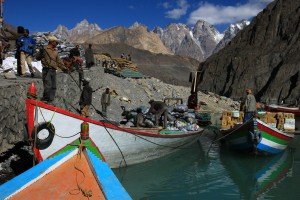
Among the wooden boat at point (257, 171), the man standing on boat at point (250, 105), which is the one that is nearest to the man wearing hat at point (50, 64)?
the wooden boat at point (257, 171)

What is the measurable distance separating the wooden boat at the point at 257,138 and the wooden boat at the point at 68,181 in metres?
7.94

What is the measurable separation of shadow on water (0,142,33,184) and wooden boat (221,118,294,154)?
769 cm

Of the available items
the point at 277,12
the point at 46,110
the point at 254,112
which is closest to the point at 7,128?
the point at 46,110

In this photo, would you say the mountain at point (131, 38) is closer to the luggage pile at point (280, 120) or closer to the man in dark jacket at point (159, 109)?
the luggage pile at point (280, 120)

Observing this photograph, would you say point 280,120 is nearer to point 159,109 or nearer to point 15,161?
point 159,109

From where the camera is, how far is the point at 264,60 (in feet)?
211

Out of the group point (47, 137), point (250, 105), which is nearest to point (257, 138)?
point (250, 105)

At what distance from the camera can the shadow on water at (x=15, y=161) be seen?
8.65 meters

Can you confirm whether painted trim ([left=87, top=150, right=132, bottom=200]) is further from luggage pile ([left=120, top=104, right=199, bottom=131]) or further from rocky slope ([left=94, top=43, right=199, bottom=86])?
rocky slope ([left=94, top=43, right=199, bottom=86])

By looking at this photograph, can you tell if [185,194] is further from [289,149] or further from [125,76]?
[125,76]

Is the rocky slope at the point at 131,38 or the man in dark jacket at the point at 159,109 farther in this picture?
the rocky slope at the point at 131,38

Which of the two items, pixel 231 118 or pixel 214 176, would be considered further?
pixel 231 118

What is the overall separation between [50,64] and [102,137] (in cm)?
255

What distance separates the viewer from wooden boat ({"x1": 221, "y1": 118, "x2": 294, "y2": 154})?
41.2 feet
